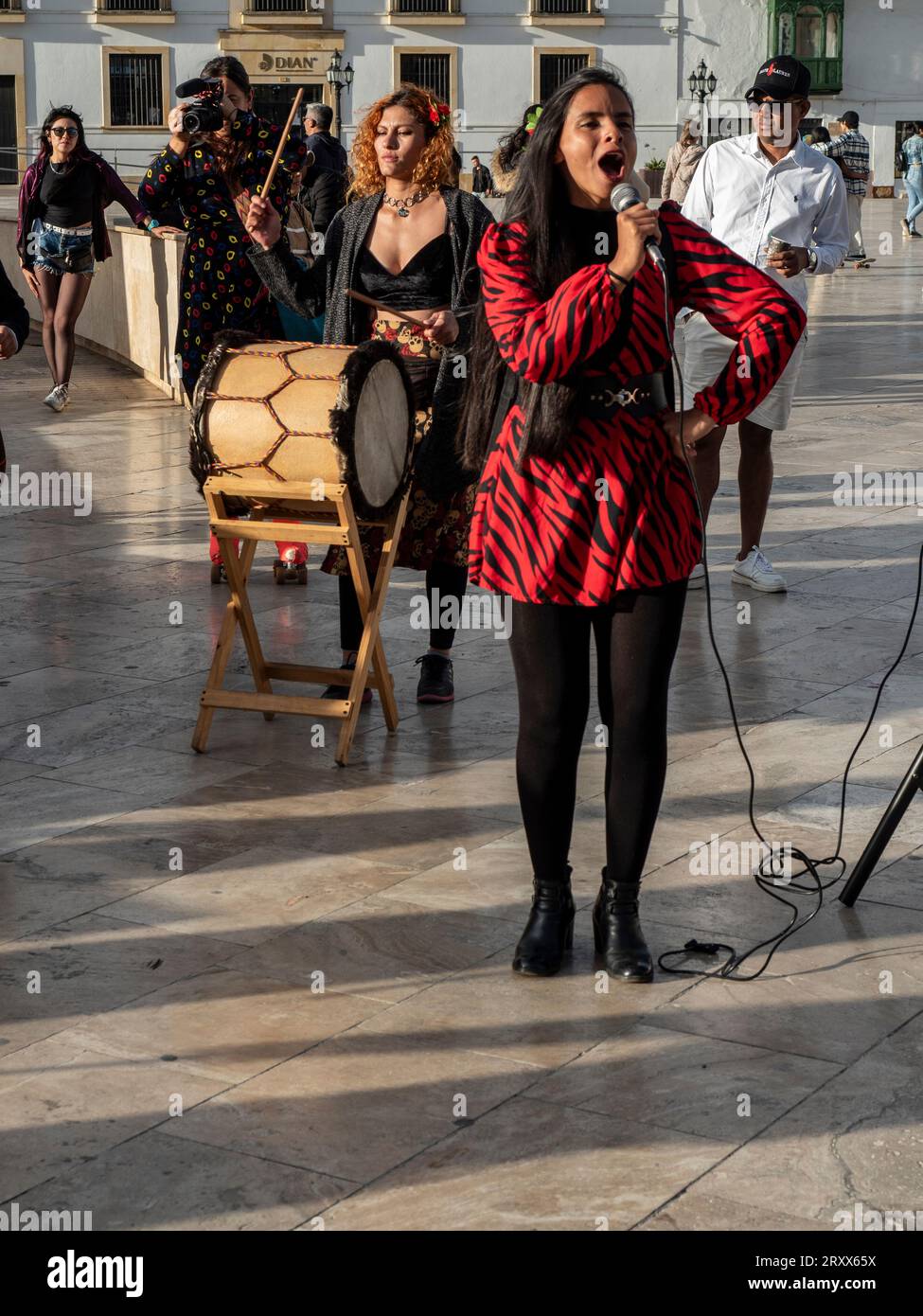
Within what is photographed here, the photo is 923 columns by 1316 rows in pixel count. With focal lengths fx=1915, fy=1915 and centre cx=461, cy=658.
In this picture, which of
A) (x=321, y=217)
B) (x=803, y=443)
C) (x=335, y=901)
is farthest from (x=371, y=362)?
(x=803, y=443)

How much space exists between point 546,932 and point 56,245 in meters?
9.18

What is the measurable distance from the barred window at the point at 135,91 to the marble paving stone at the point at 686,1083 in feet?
160

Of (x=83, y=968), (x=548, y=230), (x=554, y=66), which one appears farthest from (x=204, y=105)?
(x=554, y=66)

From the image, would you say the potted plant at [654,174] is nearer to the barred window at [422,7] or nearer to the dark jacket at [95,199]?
the barred window at [422,7]

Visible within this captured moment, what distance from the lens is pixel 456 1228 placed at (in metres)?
3.17

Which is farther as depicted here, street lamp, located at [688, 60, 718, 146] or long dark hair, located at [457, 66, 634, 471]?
street lamp, located at [688, 60, 718, 146]

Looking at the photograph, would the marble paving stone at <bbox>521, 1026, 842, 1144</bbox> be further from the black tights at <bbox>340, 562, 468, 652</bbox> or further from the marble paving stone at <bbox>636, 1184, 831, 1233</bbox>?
the black tights at <bbox>340, 562, 468, 652</bbox>

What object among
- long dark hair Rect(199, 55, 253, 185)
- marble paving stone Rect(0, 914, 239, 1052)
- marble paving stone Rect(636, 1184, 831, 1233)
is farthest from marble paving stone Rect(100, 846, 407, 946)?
long dark hair Rect(199, 55, 253, 185)

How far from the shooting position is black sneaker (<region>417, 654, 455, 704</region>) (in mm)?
6242

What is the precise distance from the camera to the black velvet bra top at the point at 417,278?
589cm

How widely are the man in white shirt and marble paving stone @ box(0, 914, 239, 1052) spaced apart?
3552mm
